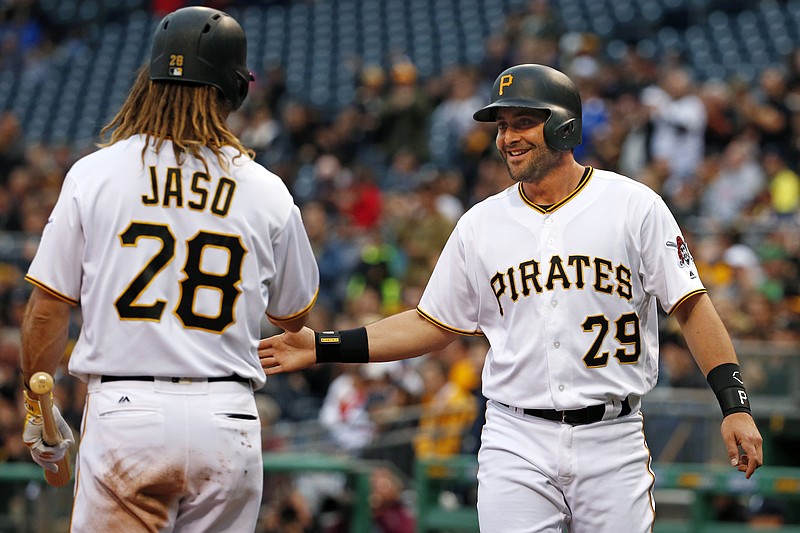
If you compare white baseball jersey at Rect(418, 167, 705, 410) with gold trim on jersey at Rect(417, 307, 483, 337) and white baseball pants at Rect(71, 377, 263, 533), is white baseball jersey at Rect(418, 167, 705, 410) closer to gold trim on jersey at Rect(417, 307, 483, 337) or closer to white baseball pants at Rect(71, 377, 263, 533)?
gold trim on jersey at Rect(417, 307, 483, 337)

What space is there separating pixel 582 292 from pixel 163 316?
5.07ft

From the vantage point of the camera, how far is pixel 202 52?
158 inches

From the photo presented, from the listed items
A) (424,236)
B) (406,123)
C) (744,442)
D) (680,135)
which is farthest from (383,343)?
(406,123)

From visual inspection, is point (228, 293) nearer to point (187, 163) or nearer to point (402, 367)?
point (187, 163)

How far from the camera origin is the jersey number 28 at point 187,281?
3.83m

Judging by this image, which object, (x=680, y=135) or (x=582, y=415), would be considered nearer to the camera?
(x=582, y=415)

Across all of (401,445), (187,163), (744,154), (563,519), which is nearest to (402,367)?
(401,445)

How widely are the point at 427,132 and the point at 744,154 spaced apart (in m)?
4.68

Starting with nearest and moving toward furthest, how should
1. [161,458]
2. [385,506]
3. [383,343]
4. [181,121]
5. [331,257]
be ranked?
1. [161,458]
2. [181,121]
3. [383,343]
4. [385,506]
5. [331,257]

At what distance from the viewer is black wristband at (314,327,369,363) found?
16.4 feet

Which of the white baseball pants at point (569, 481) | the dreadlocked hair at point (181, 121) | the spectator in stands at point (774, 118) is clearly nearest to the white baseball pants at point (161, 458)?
the dreadlocked hair at point (181, 121)

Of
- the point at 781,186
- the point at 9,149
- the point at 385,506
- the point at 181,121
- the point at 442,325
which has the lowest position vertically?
the point at 385,506

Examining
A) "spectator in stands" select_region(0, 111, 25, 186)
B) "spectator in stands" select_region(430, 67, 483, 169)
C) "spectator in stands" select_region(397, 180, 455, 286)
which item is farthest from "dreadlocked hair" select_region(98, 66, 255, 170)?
"spectator in stands" select_region(0, 111, 25, 186)

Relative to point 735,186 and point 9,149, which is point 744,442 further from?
point 9,149
